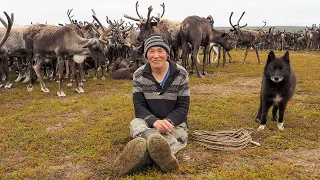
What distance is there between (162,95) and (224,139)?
146cm

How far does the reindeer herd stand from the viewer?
29.0 ft

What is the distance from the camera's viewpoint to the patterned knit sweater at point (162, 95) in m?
4.47

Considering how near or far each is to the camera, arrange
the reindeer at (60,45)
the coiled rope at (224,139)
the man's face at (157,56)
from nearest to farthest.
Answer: the man's face at (157,56) → the coiled rope at (224,139) → the reindeer at (60,45)

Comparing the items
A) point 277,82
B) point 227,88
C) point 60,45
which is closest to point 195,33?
point 227,88

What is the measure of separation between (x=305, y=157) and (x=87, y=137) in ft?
12.2

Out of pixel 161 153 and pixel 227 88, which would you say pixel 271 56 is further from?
pixel 227 88

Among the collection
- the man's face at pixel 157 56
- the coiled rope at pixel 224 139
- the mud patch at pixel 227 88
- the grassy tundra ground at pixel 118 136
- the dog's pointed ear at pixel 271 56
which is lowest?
the mud patch at pixel 227 88

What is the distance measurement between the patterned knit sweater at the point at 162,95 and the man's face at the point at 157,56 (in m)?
0.23

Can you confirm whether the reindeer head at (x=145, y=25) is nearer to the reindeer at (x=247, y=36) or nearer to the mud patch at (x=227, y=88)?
the mud patch at (x=227, y=88)

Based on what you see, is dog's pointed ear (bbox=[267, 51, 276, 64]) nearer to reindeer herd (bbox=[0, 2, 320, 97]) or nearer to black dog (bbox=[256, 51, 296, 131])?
black dog (bbox=[256, 51, 296, 131])

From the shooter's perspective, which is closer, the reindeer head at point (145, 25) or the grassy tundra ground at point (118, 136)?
the grassy tundra ground at point (118, 136)

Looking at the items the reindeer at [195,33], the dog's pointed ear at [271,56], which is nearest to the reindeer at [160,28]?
the reindeer at [195,33]

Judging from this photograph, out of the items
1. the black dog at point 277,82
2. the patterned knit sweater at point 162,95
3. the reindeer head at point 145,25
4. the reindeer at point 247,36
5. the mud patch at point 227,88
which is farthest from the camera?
the reindeer at point 247,36

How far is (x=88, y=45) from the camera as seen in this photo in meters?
8.86
